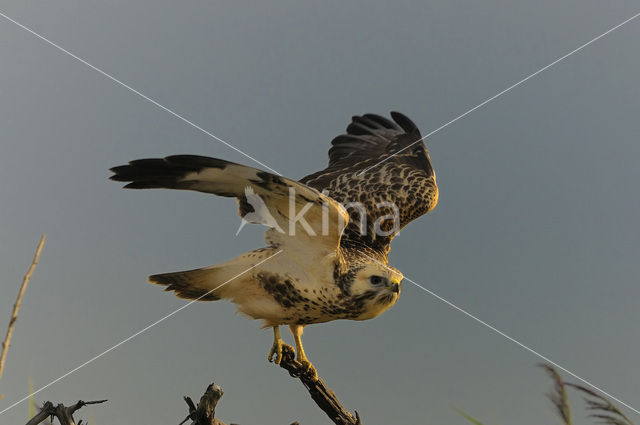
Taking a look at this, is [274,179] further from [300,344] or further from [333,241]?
[300,344]

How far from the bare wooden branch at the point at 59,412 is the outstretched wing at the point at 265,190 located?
1.45 meters

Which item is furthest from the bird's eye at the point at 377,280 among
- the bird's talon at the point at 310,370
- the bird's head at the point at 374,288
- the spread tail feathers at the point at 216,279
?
the bird's talon at the point at 310,370

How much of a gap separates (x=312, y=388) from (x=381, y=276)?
983 mm

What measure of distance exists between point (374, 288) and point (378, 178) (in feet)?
6.60

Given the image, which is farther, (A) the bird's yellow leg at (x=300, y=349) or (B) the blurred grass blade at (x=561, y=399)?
(A) the bird's yellow leg at (x=300, y=349)

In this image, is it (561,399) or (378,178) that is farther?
(378,178)

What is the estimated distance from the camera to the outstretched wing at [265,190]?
3584 millimetres

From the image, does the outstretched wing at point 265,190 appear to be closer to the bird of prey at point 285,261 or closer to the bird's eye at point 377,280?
the bird of prey at point 285,261

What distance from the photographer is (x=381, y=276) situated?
399 cm

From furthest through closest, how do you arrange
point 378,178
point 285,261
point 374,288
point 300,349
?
point 378,178 → point 300,349 → point 285,261 → point 374,288

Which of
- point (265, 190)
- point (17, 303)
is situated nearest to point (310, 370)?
point (265, 190)

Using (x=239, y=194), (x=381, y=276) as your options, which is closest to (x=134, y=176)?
(x=239, y=194)

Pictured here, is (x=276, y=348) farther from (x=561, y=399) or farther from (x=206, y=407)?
(x=561, y=399)

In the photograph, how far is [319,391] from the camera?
423 centimetres
